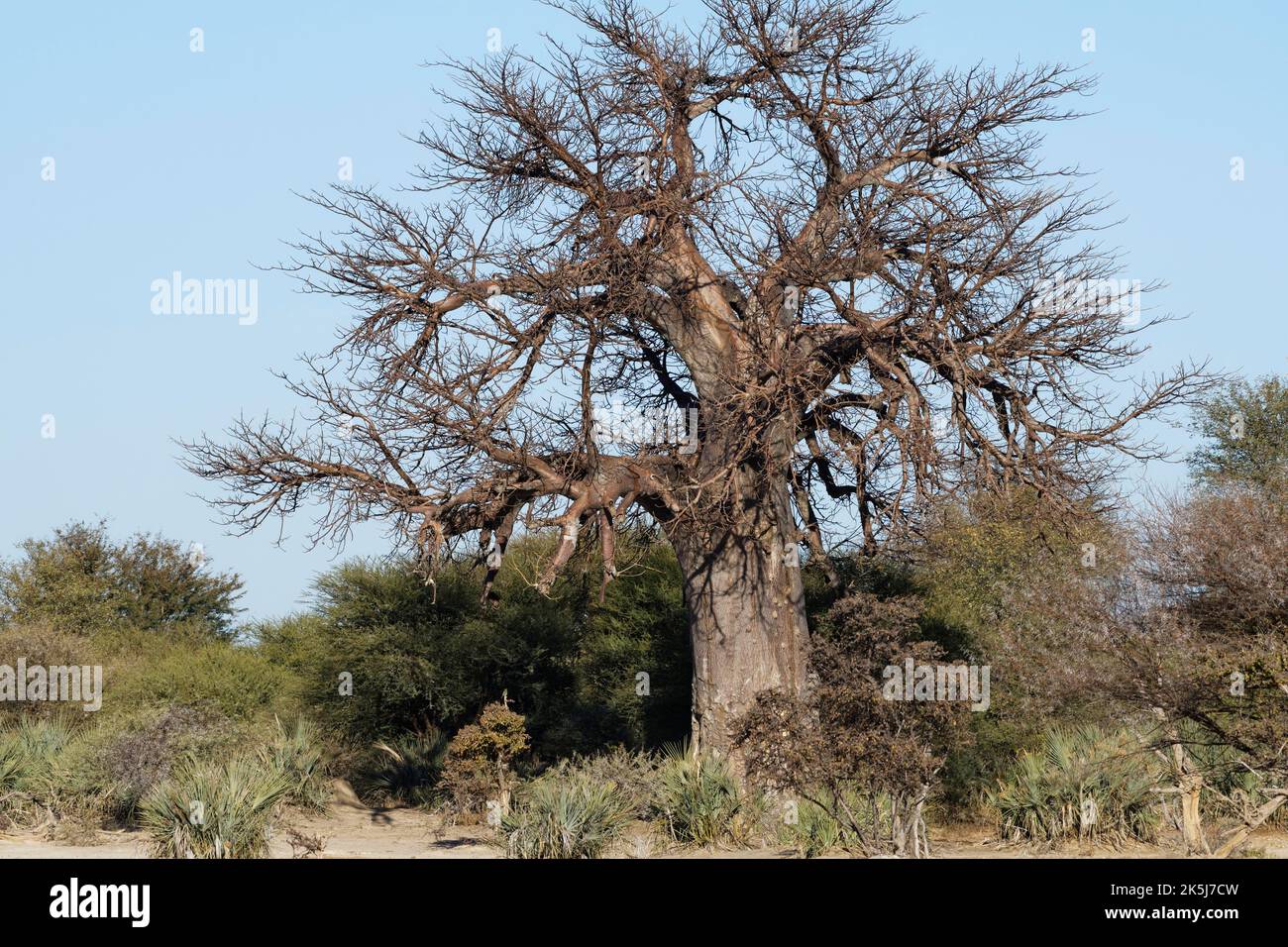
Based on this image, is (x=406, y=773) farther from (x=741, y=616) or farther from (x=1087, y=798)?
(x=1087, y=798)

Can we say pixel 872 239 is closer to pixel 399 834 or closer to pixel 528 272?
pixel 528 272

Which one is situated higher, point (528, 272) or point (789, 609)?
point (528, 272)

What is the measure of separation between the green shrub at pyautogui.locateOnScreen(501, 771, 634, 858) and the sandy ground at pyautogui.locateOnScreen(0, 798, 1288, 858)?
44 centimetres

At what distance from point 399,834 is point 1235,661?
9.37 metres

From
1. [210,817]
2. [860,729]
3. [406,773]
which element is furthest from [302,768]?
[860,729]

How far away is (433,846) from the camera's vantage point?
14.9 meters

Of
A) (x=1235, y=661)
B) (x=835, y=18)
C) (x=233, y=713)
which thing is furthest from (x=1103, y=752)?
(x=233, y=713)

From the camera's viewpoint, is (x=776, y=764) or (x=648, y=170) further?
(x=648, y=170)

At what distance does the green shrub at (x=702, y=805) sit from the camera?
45.0 feet

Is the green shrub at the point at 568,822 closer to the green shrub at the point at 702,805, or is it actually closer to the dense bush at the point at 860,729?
the green shrub at the point at 702,805

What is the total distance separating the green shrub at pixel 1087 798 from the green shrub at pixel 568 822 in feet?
14.6

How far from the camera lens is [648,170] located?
52.0ft

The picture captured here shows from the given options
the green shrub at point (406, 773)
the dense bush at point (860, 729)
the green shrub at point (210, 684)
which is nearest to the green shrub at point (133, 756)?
the green shrub at point (406, 773)

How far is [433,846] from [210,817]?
3329mm
